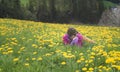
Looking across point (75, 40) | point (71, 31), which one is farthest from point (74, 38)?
point (71, 31)

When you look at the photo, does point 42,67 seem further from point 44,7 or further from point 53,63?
point 44,7

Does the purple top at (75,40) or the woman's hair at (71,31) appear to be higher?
the woman's hair at (71,31)

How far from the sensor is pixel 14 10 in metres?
26.9

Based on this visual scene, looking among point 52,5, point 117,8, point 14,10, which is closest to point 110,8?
point 117,8

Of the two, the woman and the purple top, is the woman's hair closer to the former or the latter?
the woman

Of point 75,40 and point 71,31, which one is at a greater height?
point 71,31

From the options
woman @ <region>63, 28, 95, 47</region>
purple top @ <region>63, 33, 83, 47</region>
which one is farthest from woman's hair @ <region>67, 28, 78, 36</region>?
purple top @ <region>63, 33, 83, 47</region>

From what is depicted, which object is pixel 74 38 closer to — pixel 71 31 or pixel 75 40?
pixel 75 40

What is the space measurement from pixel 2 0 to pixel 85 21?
9.07 metres

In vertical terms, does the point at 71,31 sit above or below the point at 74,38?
above

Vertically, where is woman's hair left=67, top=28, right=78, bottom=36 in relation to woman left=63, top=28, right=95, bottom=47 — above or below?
above

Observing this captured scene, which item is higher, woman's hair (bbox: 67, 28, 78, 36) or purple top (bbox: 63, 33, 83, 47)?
woman's hair (bbox: 67, 28, 78, 36)

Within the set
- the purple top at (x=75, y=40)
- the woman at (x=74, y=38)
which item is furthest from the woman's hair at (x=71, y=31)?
the purple top at (x=75, y=40)

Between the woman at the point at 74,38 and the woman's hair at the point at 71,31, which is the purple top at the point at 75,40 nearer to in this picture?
the woman at the point at 74,38
